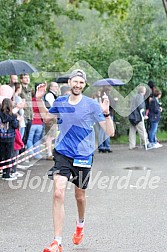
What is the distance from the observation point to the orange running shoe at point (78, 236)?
23.0 ft

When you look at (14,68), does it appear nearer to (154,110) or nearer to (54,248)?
(154,110)

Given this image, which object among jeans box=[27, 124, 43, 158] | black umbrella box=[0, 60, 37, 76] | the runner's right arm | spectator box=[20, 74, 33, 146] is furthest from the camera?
jeans box=[27, 124, 43, 158]

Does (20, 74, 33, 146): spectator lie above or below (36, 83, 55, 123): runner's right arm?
below

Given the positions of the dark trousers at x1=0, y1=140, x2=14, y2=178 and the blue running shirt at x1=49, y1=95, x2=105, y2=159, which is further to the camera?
the dark trousers at x1=0, y1=140, x2=14, y2=178

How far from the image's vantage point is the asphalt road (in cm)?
706

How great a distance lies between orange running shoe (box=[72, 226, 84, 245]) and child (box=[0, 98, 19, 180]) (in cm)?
447

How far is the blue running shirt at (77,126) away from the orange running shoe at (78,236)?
0.81m

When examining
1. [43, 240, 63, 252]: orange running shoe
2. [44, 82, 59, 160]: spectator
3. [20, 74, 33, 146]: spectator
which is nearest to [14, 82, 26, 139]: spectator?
[20, 74, 33, 146]: spectator

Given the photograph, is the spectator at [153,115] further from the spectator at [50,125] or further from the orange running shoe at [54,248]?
the orange running shoe at [54,248]

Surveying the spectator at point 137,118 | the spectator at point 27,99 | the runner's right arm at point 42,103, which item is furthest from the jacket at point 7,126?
the spectator at point 137,118

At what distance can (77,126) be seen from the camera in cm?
710

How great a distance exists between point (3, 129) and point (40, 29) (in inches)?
460

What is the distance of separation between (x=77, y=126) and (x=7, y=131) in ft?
15.2

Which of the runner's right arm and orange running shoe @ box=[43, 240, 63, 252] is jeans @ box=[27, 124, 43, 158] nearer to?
the runner's right arm
